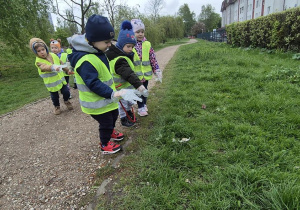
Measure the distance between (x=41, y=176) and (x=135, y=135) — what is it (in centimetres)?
147

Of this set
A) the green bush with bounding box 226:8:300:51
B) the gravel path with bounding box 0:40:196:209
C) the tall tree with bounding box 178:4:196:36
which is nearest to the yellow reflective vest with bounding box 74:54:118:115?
the gravel path with bounding box 0:40:196:209

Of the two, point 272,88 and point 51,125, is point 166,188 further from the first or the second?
point 272,88

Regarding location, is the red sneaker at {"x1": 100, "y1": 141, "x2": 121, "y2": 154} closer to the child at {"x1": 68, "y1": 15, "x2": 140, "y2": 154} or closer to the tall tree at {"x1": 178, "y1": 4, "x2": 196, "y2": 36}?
the child at {"x1": 68, "y1": 15, "x2": 140, "y2": 154}

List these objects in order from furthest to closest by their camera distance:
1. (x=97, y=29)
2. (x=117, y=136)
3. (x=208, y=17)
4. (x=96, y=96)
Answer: (x=208, y=17), (x=117, y=136), (x=96, y=96), (x=97, y=29)

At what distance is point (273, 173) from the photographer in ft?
6.50

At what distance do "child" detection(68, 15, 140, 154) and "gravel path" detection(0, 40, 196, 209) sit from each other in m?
0.79

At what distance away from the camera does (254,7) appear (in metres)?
26.4

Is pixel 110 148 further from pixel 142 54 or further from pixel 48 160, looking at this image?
pixel 142 54

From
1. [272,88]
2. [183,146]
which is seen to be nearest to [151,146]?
[183,146]

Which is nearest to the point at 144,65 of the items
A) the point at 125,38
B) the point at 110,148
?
the point at 125,38

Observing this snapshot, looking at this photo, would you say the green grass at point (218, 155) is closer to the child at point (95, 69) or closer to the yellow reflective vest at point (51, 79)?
the child at point (95, 69)

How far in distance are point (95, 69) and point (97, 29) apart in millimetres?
450

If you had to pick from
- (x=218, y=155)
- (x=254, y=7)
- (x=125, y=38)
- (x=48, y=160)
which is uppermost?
(x=254, y=7)

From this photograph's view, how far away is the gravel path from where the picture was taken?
217 cm
